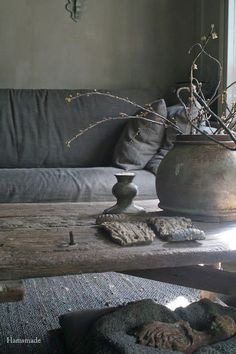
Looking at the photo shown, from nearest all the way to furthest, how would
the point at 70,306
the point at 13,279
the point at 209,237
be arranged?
the point at 13,279 < the point at 209,237 < the point at 70,306

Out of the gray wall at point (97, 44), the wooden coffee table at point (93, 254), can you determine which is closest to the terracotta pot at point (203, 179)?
the wooden coffee table at point (93, 254)

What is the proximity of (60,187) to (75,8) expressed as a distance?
1.63m

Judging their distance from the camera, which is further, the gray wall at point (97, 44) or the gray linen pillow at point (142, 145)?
the gray wall at point (97, 44)

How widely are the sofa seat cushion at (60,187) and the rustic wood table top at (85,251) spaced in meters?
1.20

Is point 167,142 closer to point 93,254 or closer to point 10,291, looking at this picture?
point 93,254

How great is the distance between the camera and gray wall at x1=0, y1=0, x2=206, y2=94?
133 inches

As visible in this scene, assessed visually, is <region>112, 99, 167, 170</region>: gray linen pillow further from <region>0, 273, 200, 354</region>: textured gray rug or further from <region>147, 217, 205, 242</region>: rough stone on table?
<region>147, 217, 205, 242</region>: rough stone on table

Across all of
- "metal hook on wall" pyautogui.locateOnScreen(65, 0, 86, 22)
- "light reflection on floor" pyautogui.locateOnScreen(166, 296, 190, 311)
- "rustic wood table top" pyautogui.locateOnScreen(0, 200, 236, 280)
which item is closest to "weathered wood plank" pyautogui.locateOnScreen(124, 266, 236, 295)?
"rustic wood table top" pyautogui.locateOnScreen(0, 200, 236, 280)

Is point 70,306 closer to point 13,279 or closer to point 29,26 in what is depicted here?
point 13,279

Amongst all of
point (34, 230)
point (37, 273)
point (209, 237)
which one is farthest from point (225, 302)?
point (37, 273)

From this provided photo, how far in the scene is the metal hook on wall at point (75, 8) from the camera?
3.40 metres

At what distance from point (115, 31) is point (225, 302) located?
7.95ft

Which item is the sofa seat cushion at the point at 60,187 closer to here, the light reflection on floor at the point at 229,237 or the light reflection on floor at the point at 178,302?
the light reflection on floor at the point at 178,302

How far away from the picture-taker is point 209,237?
3.41 feet
